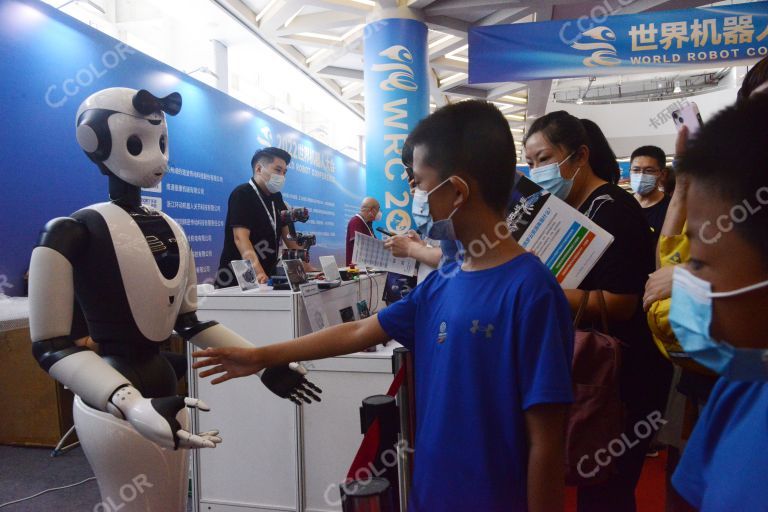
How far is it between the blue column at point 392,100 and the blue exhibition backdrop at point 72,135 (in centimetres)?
152

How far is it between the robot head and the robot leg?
66cm

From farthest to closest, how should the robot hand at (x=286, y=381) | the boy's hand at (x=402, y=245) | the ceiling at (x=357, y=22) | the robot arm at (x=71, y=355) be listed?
the ceiling at (x=357, y=22)
the boy's hand at (x=402, y=245)
the robot hand at (x=286, y=381)
the robot arm at (x=71, y=355)

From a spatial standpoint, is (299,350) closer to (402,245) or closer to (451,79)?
(402,245)

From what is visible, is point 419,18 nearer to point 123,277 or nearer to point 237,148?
point 237,148

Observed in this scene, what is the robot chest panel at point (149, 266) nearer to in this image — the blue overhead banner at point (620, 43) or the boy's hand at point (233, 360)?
the boy's hand at point (233, 360)

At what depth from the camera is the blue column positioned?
17.8 feet

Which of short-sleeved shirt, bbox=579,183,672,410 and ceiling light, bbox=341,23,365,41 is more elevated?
ceiling light, bbox=341,23,365,41

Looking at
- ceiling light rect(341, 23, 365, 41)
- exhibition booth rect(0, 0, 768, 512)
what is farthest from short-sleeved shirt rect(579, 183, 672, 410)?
ceiling light rect(341, 23, 365, 41)

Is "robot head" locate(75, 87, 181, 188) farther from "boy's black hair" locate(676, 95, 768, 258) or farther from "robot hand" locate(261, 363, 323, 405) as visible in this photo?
"boy's black hair" locate(676, 95, 768, 258)

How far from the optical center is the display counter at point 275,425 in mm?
2369

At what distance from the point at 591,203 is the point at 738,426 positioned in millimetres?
1000


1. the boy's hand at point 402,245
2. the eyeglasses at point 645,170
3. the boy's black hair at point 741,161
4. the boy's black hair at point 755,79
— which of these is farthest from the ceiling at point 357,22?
the boy's black hair at point 741,161

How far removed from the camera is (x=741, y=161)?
608 mm

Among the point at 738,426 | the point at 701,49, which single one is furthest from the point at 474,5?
the point at 738,426
